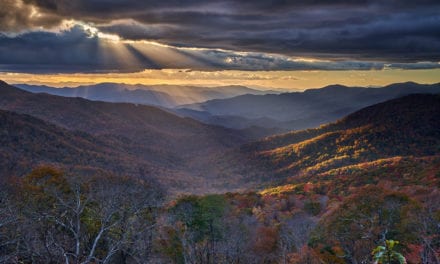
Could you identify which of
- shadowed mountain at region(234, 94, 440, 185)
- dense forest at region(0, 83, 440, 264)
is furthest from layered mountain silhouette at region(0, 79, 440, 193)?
Result: dense forest at region(0, 83, 440, 264)

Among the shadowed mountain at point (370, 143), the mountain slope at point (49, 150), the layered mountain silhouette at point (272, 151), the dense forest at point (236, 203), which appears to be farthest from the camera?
the shadowed mountain at point (370, 143)

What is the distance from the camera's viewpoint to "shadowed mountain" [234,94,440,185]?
144m

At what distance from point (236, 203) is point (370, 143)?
100503 millimetres

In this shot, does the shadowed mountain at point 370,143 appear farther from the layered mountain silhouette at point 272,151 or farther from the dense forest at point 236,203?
the dense forest at point 236,203

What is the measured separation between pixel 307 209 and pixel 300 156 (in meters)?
104

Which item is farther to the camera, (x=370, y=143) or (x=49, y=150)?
(x=370, y=143)

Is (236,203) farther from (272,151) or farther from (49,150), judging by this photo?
(272,151)

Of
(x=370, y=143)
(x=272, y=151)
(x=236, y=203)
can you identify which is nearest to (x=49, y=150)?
(x=236, y=203)

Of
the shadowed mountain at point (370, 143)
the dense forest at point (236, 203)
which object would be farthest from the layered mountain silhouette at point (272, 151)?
the dense forest at point (236, 203)

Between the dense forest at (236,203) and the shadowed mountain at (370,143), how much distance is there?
0.68m

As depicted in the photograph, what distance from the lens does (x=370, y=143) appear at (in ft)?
516

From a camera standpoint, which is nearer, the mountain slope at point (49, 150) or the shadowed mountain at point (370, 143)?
the mountain slope at point (49, 150)

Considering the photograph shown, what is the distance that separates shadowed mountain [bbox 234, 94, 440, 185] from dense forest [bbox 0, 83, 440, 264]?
0.68 meters

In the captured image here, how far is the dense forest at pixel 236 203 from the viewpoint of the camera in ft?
97.3
